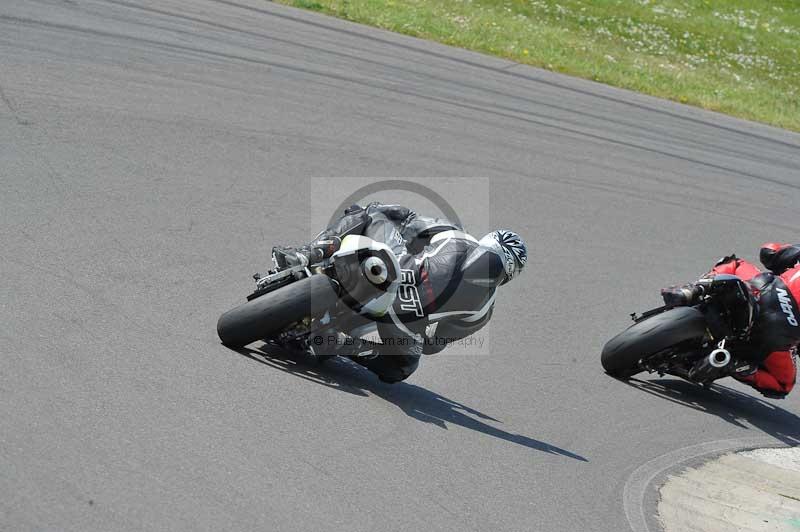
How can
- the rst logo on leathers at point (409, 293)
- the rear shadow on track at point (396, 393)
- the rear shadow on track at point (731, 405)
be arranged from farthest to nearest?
the rear shadow on track at point (731, 405) < the rst logo on leathers at point (409, 293) < the rear shadow on track at point (396, 393)

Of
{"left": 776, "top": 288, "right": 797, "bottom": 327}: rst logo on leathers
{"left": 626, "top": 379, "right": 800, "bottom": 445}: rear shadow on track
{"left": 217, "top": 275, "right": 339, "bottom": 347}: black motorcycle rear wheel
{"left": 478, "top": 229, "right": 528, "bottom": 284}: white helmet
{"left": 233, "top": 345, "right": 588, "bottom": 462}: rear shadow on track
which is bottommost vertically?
{"left": 626, "top": 379, "right": 800, "bottom": 445}: rear shadow on track

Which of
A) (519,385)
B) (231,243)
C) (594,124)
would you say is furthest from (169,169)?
(594,124)

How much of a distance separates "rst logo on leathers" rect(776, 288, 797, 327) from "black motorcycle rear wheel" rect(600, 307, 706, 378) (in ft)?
2.02

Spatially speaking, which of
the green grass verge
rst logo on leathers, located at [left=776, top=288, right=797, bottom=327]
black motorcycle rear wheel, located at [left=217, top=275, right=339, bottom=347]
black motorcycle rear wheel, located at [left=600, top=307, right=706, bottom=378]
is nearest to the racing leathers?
black motorcycle rear wheel, located at [left=217, top=275, right=339, bottom=347]

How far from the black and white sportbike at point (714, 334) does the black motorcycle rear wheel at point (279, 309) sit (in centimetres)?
277

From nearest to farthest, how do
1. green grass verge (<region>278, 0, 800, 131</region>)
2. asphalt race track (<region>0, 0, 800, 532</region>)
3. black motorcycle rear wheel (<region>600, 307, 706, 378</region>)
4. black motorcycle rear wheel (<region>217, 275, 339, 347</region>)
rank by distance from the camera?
asphalt race track (<region>0, 0, 800, 532</region>)
black motorcycle rear wheel (<region>217, 275, 339, 347</region>)
black motorcycle rear wheel (<region>600, 307, 706, 378</region>)
green grass verge (<region>278, 0, 800, 131</region>)

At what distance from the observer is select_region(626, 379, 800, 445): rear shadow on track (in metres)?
8.01

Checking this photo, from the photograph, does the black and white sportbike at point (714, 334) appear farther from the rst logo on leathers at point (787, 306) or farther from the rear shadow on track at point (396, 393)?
the rear shadow on track at point (396, 393)

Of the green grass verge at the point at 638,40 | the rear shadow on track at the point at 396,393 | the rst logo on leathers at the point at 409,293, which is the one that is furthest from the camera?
the green grass verge at the point at 638,40

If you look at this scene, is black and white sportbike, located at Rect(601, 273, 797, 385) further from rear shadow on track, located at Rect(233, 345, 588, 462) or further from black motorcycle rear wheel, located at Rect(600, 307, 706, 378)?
rear shadow on track, located at Rect(233, 345, 588, 462)

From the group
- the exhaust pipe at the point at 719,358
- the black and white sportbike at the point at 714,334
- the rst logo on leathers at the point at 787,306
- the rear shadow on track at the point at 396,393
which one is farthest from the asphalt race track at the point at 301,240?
the rst logo on leathers at the point at 787,306

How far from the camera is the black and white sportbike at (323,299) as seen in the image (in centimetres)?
617

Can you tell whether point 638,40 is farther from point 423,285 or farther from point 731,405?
point 423,285

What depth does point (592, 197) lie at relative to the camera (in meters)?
12.4
